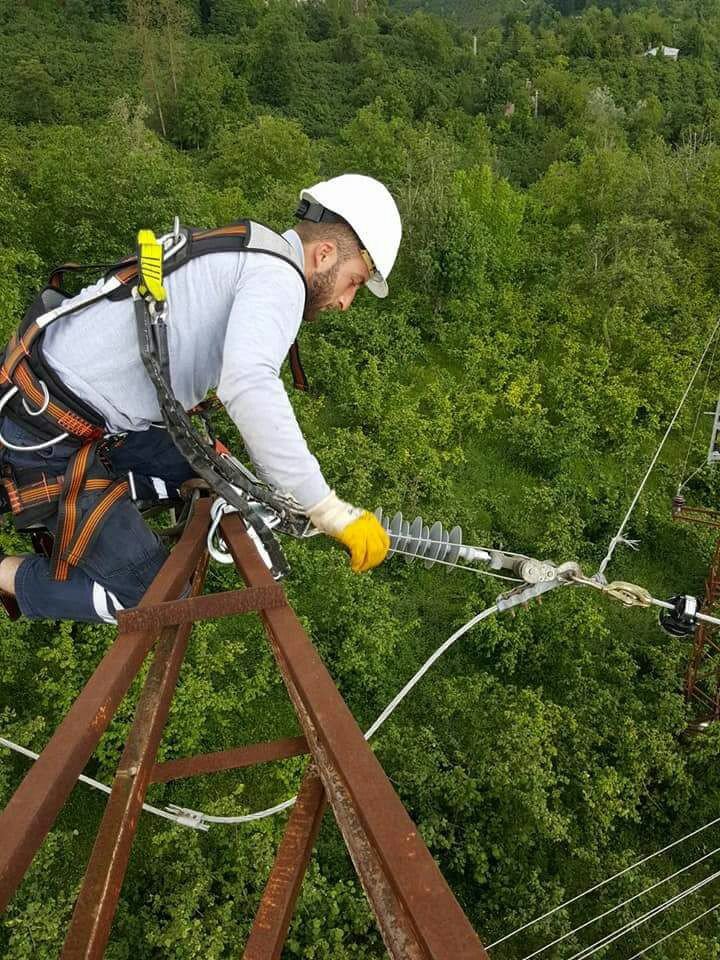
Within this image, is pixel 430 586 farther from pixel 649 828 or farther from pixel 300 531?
pixel 300 531

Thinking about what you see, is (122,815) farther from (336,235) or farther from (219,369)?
(336,235)

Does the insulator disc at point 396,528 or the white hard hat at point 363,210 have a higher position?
the white hard hat at point 363,210

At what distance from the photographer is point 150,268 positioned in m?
2.62

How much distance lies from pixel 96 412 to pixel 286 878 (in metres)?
2.00

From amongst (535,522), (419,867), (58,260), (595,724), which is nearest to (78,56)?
(58,260)

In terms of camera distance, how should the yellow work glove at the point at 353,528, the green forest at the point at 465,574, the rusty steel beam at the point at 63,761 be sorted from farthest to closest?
the green forest at the point at 465,574 → the yellow work glove at the point at 353,528 → the rusty steel beam at the point at 63,761

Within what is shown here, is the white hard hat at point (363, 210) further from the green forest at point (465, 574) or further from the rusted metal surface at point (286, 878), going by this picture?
the green forest at point (465, 574)

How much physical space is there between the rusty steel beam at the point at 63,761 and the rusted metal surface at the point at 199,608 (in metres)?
0.05

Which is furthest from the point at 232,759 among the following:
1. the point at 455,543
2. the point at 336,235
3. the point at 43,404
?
the point at 336,235

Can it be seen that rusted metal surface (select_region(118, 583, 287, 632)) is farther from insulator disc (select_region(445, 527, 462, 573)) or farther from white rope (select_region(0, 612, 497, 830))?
insulator disc (select_region(445, 527, 462, 573))

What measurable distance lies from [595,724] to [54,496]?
8.31 meters

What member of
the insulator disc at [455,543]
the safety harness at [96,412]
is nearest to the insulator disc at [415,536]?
the insulator disc at [455,543]

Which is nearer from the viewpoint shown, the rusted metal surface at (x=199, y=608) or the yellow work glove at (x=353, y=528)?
the rusted metal surface at (x=199, y=608)

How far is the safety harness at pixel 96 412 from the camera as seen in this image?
2699 mm
